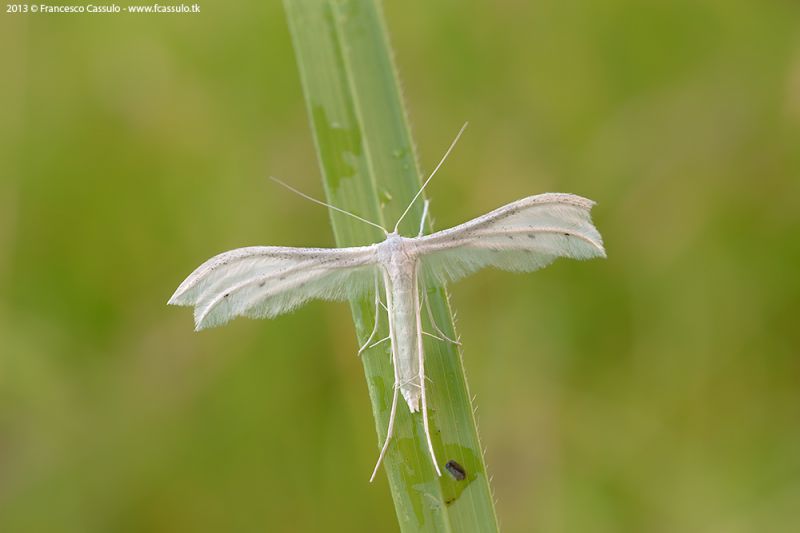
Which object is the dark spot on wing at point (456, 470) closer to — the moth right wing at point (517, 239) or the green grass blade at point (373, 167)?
the green grass blade at point (373, 167)

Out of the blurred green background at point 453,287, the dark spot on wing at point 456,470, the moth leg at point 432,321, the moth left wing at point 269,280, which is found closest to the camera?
the dark spot on wing at point 456,470

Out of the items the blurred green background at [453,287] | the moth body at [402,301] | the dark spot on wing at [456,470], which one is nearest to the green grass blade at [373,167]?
the dark spot on wing at [456,470]

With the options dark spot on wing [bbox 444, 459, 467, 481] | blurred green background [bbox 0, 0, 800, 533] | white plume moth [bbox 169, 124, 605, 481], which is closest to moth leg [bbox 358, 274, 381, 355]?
white plume moth [bbox 169, 124, 605, 481]

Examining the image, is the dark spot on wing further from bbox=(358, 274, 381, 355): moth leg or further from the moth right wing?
the moth right wing

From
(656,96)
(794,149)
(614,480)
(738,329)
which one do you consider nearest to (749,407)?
(738,329)

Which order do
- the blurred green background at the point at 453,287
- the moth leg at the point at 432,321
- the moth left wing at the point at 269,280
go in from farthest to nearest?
the blurred green background at the point at 453,287 → the moth leg at the point at 432,321 → the moth left wing at the point at 269,280

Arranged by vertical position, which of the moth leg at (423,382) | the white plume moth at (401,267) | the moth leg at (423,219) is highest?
the moth leg at (423,219)

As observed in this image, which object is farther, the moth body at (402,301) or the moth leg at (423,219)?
the moth leg at (423,219)
